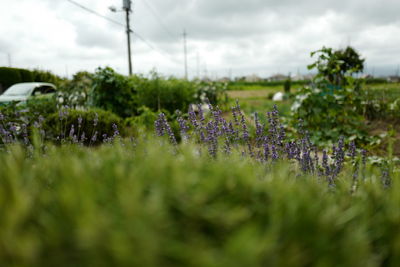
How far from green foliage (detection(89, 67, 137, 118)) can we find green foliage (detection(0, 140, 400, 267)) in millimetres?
8950

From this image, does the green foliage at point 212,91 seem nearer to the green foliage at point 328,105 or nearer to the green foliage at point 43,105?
the green foliage at point 43,105

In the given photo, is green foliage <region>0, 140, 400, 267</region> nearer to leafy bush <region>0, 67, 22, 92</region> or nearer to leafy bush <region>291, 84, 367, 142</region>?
leafy bush <region>291, 84, 367, 142</region>

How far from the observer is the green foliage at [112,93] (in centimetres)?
967

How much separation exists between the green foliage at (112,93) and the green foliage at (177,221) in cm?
895

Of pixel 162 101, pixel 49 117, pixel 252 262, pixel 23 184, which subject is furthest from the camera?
pixel 162 101

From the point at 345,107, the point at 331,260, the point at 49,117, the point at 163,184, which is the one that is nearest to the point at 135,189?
the point at 163,184

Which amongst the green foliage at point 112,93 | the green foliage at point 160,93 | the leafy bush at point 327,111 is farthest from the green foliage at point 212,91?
the leafy bush at point 327,111

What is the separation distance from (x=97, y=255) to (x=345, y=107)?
7.01 metres

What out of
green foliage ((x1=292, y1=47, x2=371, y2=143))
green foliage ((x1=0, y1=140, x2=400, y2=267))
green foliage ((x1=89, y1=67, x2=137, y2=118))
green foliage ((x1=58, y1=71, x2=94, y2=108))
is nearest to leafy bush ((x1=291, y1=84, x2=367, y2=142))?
green foliage ((x1=292, y1=47, x2=371, y2=143))

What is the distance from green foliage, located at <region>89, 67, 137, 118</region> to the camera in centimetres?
967

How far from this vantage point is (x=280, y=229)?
90 cm

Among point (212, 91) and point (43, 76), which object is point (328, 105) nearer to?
point (212, 91)

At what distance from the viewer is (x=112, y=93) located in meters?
10.0

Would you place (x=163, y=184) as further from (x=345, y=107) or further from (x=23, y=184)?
(x=345, y=107)
